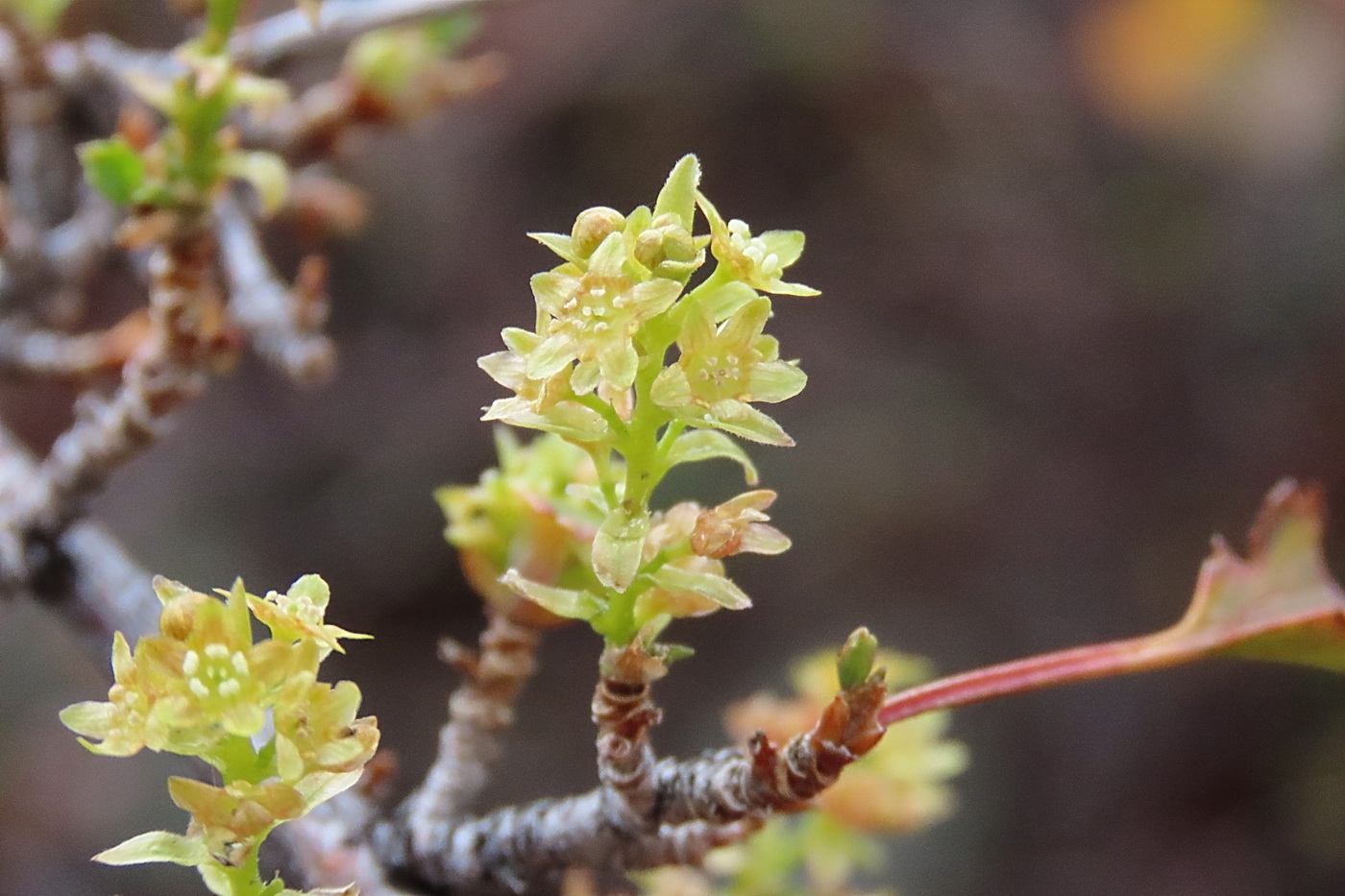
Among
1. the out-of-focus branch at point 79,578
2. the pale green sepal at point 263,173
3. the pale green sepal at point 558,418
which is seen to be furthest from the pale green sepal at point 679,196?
the out-of-focus branch at point 79,578

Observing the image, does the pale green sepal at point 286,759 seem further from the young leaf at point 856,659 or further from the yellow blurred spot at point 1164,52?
the yellow blurred spot at point 1164,52

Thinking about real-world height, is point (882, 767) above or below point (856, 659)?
above

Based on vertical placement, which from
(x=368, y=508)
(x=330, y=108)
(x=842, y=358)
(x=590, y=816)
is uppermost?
(x=842, y=358)

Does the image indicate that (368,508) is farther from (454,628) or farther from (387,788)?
(387,788)

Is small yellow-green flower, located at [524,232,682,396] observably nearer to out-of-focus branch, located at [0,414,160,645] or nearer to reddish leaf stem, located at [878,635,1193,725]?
reddish leaf stem, located at [878,635,1193,725]

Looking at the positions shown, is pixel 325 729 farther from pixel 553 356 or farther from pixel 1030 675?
pixel 1030 675

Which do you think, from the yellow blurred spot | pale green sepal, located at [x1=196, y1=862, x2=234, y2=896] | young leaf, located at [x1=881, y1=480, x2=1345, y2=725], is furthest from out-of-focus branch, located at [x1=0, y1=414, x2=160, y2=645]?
the yellow blurred spot

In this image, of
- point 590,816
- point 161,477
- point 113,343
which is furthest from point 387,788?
point 161,477

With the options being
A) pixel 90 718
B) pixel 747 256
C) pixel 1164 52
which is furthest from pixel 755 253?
pixel 1164 52
